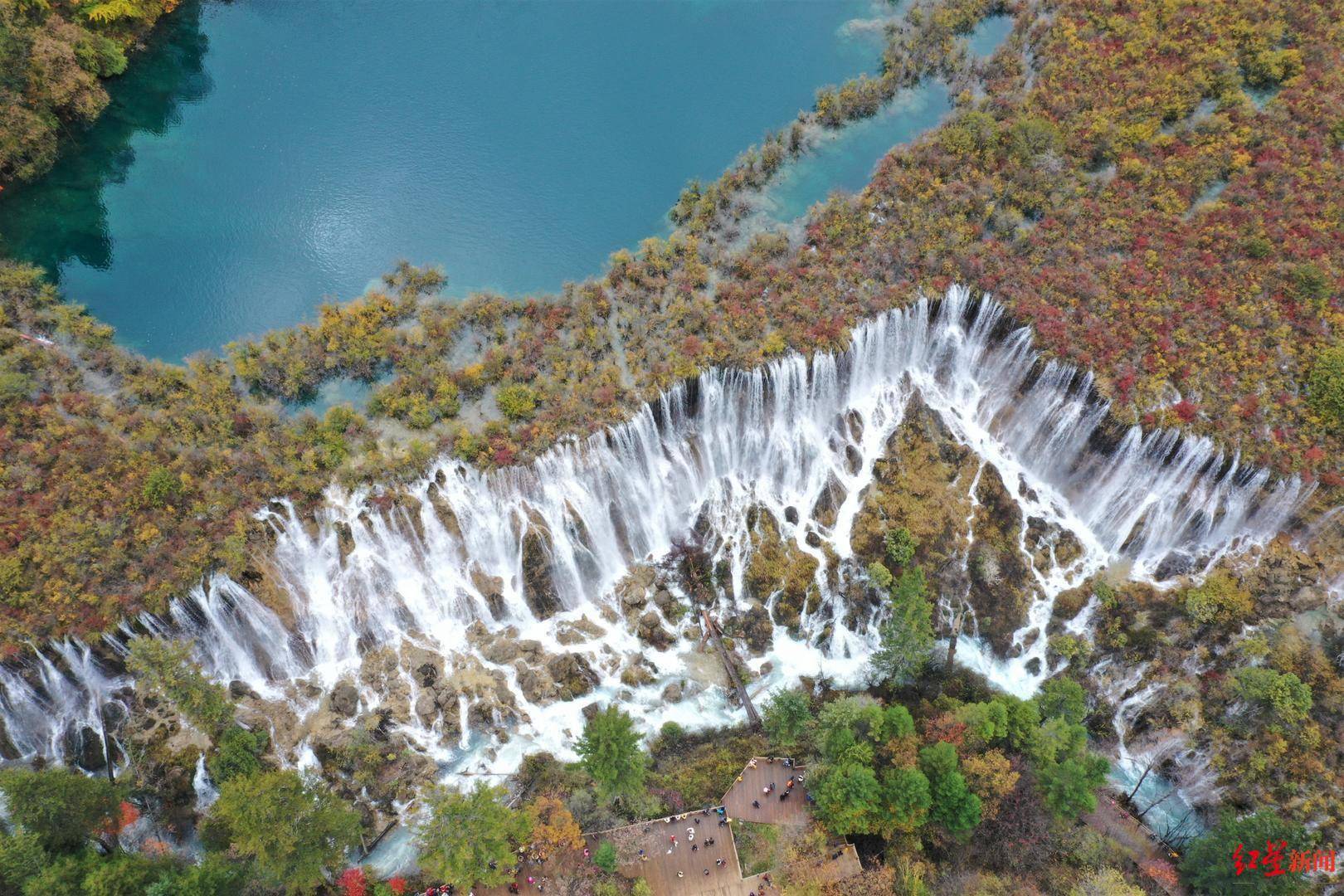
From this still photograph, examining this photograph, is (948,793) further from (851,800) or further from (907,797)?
(851,800)

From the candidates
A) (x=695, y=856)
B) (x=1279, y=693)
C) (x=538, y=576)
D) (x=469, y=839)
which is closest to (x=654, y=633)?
(x=538, y=576)

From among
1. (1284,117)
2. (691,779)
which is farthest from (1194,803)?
(1284,117)

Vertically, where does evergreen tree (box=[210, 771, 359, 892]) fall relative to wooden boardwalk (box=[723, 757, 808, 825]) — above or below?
above

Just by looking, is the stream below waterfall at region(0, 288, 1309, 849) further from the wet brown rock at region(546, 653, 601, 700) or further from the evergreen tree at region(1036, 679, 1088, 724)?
the evergreen tree at region(1036, 679, 1088, 724)

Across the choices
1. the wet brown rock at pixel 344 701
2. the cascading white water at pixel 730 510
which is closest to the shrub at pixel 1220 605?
the cascading white water at pixel 730 510

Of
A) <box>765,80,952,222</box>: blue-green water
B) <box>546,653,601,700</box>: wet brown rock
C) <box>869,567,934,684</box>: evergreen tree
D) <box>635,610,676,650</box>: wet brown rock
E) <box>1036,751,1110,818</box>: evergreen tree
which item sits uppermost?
<box>765,80,952,222</box>: blue-green water

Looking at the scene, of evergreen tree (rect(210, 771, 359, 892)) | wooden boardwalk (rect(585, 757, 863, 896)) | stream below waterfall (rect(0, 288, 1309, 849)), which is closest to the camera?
evergreen tree (rect(210, 771, 359, 892))

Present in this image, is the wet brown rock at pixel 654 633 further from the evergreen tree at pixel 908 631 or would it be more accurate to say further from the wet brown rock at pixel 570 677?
the evergreen tree at pixel 908 631

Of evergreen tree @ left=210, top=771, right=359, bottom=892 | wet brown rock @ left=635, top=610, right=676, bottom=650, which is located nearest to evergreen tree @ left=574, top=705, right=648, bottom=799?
wet brown rock @ left=635, top=610, right=676, bottom=650

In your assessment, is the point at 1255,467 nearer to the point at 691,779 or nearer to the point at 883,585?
the point at 883,585
